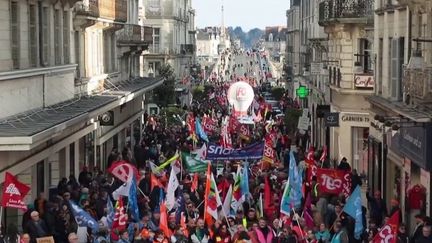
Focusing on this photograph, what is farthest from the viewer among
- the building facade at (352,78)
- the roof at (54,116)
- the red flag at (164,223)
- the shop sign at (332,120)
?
the shop sign at (332,120)

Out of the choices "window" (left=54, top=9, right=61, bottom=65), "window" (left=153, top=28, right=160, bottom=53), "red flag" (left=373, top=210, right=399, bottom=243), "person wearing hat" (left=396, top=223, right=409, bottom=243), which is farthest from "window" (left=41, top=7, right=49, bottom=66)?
"window" (left=153, top=28, right=160, bottom=53)

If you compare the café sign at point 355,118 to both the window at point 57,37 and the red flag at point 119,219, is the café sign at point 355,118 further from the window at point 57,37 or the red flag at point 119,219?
the red flag at point 119,219

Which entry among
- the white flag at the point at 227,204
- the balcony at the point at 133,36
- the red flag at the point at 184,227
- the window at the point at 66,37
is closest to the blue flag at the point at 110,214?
the red flag at the point at 184,227

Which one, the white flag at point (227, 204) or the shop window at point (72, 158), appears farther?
the shop window at point (72, 158)

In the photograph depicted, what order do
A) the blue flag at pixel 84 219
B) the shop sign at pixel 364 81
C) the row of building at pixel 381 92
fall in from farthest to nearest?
the shop sign at pixel 364 81 < the row of building at pixel 381 92 < the blue flag at pixel 84 219

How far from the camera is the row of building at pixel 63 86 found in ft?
74.8

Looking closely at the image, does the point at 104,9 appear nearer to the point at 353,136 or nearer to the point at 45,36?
the point at 353,136

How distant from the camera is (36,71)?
83.5 ft

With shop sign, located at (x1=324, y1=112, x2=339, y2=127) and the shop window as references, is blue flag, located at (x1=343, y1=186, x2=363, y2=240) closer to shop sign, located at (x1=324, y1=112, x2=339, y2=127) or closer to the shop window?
the shop window

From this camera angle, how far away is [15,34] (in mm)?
24062

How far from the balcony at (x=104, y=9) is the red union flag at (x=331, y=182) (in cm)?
1241

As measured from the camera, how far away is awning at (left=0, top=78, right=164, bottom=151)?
20359mm

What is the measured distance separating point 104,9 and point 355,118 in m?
10.3

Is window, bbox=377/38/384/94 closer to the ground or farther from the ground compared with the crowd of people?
farther from the ground
